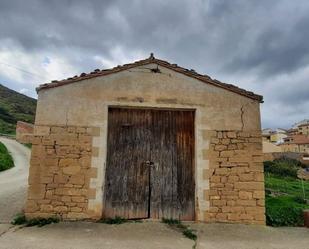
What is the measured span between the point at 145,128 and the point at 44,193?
2.66 metres

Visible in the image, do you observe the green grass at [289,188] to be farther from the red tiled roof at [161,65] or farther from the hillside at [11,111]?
the hillside at [11,111]

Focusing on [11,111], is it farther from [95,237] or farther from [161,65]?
[95,237]

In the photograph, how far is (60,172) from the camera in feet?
22.6

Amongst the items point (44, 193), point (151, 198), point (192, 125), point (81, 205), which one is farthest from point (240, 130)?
point (44, 193)

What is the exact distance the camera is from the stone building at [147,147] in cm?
692

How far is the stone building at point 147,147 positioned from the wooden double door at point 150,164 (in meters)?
0.02

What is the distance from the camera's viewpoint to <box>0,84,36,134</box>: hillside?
52.2 meters

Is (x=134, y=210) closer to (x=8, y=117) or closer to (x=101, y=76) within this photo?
(x=101, y=76)

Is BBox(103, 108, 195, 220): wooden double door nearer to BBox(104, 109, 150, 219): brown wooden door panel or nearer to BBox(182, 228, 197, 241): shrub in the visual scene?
BBox(104, 109, 150, 219): brown wooden door panel

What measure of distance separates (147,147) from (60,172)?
2027 mm

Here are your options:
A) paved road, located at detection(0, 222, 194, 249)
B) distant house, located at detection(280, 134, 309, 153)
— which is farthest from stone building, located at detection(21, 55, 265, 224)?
distant house, located at detection(280, 134, 309, 153)

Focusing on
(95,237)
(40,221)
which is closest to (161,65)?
(95,237)

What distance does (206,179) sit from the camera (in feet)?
23.6

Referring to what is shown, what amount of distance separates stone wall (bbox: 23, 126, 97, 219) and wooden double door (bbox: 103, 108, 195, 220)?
1.71ft
